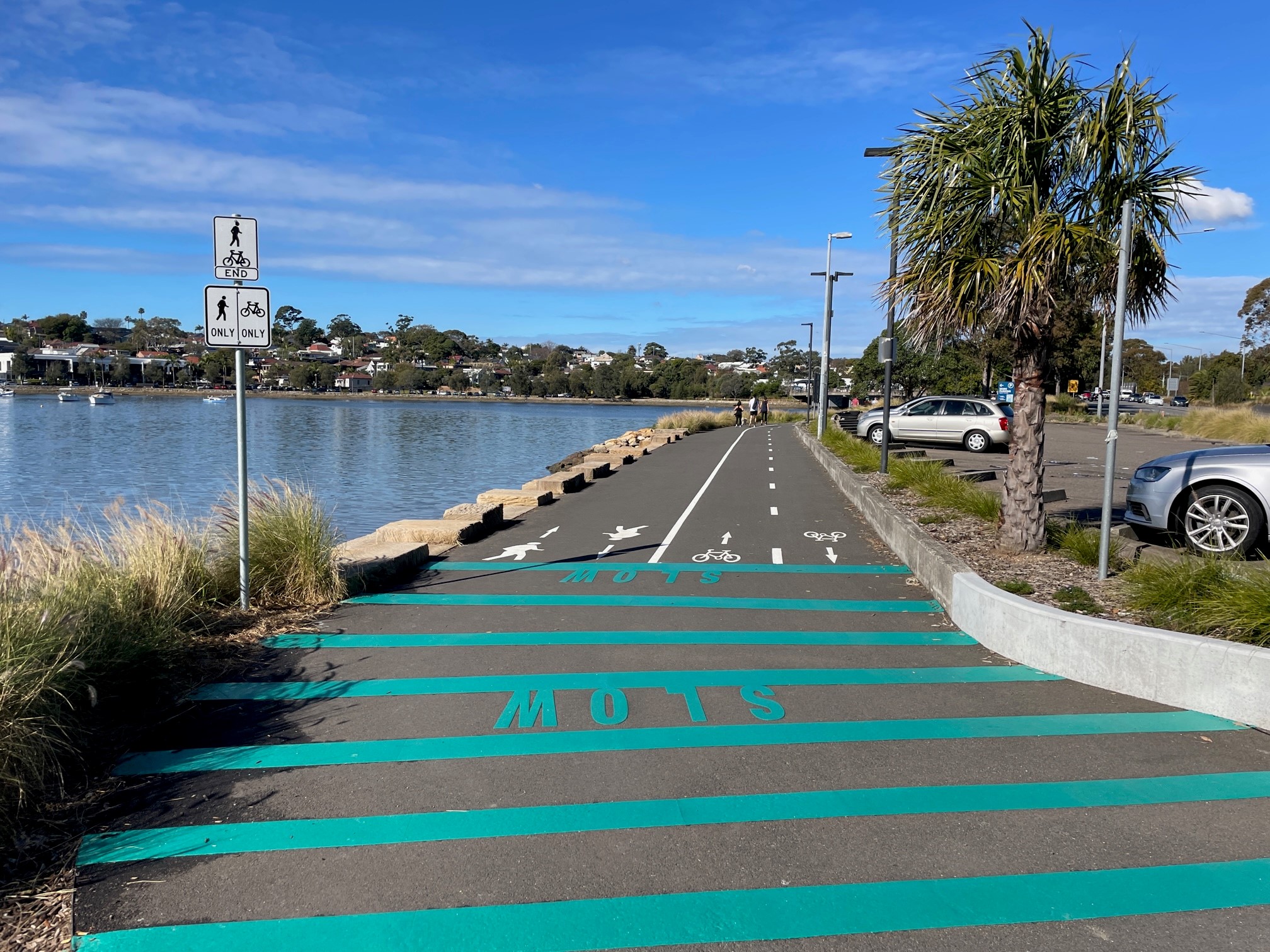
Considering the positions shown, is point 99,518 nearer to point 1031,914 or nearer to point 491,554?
point 491,554

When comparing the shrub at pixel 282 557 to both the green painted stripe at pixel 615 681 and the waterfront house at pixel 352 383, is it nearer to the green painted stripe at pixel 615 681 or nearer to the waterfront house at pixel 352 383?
the green painted stripe at pixel 615 681

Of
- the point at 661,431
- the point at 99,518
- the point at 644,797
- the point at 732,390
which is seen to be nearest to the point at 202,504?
the point at 99,518

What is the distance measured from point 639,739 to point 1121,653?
138 inches

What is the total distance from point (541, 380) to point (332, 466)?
109453 mm

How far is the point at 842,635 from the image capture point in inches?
321

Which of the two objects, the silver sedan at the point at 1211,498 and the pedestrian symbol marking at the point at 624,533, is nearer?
the silver sedan at the point at 1211,498

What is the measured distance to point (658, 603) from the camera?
9273mm

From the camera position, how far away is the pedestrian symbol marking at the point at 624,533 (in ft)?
44.2

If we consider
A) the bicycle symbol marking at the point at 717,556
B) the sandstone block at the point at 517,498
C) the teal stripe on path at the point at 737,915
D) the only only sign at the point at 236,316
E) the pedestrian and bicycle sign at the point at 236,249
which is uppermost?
the pedestrian and bicycle sign at the point at 236,249

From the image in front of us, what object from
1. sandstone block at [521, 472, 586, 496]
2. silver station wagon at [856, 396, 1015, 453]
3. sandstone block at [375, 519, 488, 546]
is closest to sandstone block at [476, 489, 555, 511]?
sandstone block at [521, 472, 586, 496]

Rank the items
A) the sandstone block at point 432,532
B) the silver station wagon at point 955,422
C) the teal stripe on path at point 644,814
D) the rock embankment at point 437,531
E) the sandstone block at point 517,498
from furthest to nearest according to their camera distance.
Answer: the silver station wagon at point 955,422
the sandstone block at point 517,498
the sandstone block at point 432,532
the rock embankment at point 437,531
the teal stripe on path at point 644,814

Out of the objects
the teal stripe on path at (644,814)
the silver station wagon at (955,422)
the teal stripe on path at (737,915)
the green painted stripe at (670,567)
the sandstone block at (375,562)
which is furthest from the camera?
the silver station wagon at (955,422)

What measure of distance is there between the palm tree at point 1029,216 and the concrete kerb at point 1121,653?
99.9 inches

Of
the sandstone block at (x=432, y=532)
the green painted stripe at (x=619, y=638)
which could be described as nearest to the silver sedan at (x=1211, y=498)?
the green painted stripe at (x=619, y=638)
